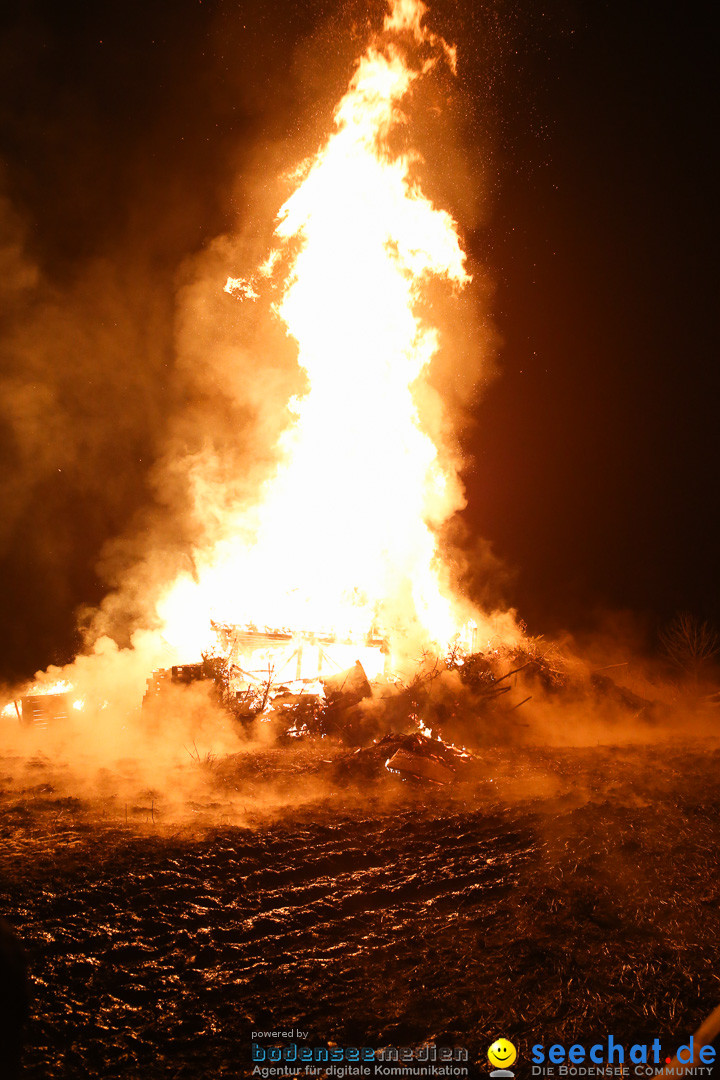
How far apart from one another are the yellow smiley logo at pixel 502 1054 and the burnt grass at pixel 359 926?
73 mm

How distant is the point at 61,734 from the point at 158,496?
12.7 metres

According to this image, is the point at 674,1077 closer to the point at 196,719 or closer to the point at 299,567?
the point at 196,719

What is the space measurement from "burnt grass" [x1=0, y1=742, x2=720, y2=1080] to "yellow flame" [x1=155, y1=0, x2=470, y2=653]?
35.1 feet

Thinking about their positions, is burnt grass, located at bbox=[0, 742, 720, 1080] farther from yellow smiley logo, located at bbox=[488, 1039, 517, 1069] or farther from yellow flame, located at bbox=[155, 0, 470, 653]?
yellow flame, located at bbox=[155, 0, 470, 653]

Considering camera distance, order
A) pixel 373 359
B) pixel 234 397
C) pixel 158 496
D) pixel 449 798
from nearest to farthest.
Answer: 1. pixel 449 798
2. pixel 373 359
3. pixel 234 397
4. pixel 158 496

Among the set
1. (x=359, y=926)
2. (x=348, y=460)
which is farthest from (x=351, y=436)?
(x=359, y=926)

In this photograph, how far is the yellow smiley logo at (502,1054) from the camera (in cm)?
380

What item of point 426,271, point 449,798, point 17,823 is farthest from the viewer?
point 426,271

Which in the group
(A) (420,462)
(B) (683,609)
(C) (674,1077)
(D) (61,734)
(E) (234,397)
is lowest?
(C) (674,1077)

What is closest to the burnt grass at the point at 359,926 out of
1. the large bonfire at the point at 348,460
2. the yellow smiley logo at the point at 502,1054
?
the yellow smiley logo at the point at 502,1054

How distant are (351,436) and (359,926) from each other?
53.8ft

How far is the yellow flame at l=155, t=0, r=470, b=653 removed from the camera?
55.4 feet

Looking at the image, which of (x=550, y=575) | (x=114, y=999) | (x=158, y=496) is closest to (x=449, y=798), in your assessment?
(x=114, y=999)

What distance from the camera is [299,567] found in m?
20.9
